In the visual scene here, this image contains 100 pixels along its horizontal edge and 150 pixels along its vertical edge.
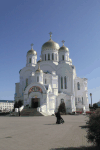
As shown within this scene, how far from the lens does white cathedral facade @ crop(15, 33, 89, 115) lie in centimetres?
3278

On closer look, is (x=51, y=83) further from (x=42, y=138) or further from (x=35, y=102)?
(x=42, y=138)

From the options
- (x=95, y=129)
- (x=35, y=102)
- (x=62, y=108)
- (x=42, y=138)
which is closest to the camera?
(x=95, y=129)

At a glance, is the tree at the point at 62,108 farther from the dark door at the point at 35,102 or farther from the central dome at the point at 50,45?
the central dome at the point at 50,45

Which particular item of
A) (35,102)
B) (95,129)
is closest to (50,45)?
(35,102)

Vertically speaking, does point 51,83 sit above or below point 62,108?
above

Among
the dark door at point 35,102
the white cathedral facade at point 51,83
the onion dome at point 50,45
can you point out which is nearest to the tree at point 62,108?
the white cathedral facade at point 51,83

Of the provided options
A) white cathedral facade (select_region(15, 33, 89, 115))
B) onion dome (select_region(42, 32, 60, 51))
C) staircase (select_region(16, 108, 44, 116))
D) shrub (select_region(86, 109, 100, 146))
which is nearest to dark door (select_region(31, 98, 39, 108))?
white cathedral facade (select_region(15, 33, 89, 115))

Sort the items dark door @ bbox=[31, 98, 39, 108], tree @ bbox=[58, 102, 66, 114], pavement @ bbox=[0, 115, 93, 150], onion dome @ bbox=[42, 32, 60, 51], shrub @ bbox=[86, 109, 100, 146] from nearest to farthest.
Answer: shrub @ bbox=[86, 109, 100, 146] → pavement @ bbox=[0, 115, 93, 150] → tree @ bbox=[58, 102, 66, 114] → dark door @ bbox=[31, 98, 39, 108] → onion dome @ bbox=[42, 32, 60, 51]

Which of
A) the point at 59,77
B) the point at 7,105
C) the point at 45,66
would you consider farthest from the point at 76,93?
the point at 7,105

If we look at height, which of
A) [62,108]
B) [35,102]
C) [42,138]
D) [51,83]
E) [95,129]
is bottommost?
[62,108]

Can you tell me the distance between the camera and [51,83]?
37031 mm

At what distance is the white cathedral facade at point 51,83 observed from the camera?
32.8 m

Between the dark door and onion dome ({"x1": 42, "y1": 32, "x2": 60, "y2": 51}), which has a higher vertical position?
onion dome ({"x1": 42, "y1": 32, "x2": 60, "y2": 51})

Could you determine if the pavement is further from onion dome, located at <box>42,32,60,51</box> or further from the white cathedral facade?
onion dome, located at <box>42,32,60,51</box>
